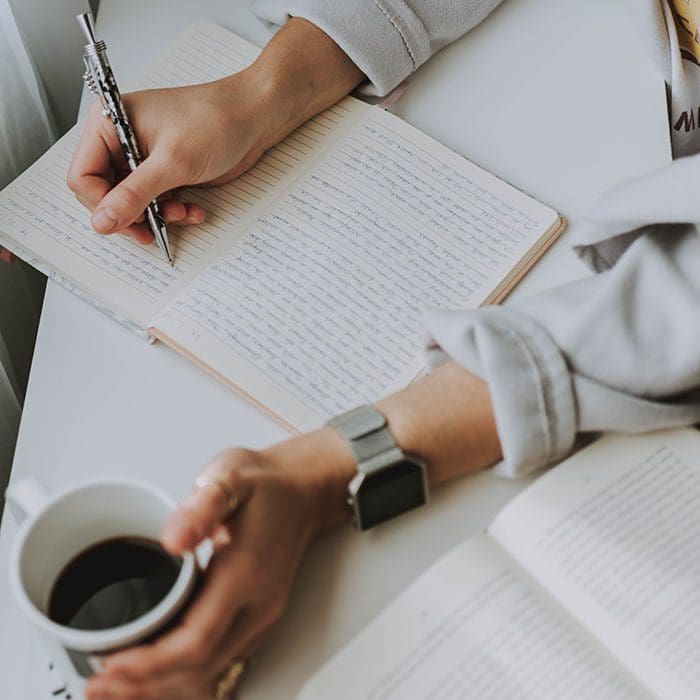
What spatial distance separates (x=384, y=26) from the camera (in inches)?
34.5

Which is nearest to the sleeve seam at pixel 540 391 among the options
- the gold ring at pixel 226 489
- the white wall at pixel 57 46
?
the gold ring at pixel 226 489

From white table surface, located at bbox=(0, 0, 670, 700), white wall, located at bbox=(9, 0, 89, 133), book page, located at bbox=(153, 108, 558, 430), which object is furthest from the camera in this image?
white wall, located at bbox=(9, 0, 89, 133)

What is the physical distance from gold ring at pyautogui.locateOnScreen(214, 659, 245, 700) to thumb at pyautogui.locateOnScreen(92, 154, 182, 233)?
0.37m

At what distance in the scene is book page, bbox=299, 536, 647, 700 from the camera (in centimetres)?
54

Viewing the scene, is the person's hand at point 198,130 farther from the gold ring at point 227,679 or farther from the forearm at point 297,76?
the gold ring at point 227,679

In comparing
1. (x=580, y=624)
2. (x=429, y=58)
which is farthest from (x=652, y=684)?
(x=429, y=58)

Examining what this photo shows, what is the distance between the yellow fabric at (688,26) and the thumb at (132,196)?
51 cm

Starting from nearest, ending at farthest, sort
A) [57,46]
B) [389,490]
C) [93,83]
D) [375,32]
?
[389,490]
[93,83]
[375,32]
[57,46]

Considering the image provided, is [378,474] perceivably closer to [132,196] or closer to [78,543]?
[78,543]

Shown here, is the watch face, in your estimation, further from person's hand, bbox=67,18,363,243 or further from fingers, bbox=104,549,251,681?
person's hand, bbox=67,18,363,243

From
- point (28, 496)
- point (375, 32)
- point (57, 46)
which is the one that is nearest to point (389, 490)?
point (28, 496)

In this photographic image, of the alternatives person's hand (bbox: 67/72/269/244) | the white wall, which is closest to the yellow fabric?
person's hand (bbox: 67/72/269/244)

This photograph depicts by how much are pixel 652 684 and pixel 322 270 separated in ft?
1.28

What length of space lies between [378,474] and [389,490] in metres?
0.01
